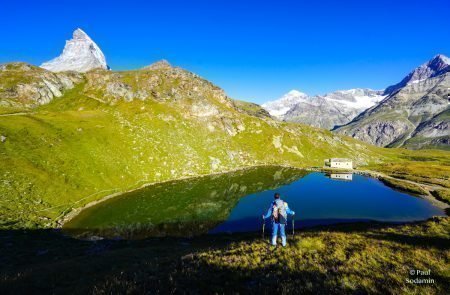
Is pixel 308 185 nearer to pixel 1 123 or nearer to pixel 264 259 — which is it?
pixel 264 259

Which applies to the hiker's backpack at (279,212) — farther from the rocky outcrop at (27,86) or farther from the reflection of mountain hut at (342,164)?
the reflection of mountain hut at (342,164)

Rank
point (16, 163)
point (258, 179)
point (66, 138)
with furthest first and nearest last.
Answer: point (258, 179)
point (66, 138)
point (16, 163)

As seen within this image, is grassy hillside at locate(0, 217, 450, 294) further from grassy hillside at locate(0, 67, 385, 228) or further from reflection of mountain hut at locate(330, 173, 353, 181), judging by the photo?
reflection of mountain hut at locate(330, 173, 353, 181)

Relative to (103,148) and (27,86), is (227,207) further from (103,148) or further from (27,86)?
(27,86)

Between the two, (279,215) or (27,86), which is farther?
(27,86)

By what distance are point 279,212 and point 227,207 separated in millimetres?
59416

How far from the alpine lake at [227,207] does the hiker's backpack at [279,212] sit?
109 feet

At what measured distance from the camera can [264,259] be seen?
20.9 m

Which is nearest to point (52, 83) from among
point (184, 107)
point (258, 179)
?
point (184, 107)

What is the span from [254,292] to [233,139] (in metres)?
176

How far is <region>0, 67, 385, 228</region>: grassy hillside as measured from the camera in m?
70.7

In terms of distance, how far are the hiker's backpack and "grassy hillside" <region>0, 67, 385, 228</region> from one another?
53.2 meters

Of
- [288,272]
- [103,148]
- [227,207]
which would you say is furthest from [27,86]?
[288,272]

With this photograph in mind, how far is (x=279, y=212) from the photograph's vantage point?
24.8m
